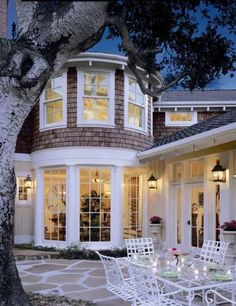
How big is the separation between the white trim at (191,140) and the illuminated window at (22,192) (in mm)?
4006

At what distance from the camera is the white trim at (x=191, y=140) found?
8.52 metres

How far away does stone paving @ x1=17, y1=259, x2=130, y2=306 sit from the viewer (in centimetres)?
734

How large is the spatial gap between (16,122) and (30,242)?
32.0 ft

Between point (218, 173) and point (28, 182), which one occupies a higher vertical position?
point (218, 173)

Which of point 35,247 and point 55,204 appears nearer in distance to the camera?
point 35,247

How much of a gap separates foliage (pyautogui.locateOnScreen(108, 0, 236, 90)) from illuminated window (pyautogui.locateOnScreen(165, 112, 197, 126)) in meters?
8.45

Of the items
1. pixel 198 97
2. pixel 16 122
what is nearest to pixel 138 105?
pixel 198 97

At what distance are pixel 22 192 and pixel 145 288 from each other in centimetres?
978

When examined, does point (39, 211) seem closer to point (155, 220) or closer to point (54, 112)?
point (54, 112)

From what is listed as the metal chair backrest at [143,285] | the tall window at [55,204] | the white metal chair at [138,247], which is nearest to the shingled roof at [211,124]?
the white metal chair at [138,247]

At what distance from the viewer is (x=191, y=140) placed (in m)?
9.80

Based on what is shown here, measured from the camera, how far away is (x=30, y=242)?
14.1 meters

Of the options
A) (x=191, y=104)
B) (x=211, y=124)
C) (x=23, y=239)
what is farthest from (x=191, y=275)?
(x=191, y=104)

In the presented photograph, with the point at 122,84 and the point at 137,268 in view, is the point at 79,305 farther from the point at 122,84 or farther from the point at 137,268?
the point at 122,84
